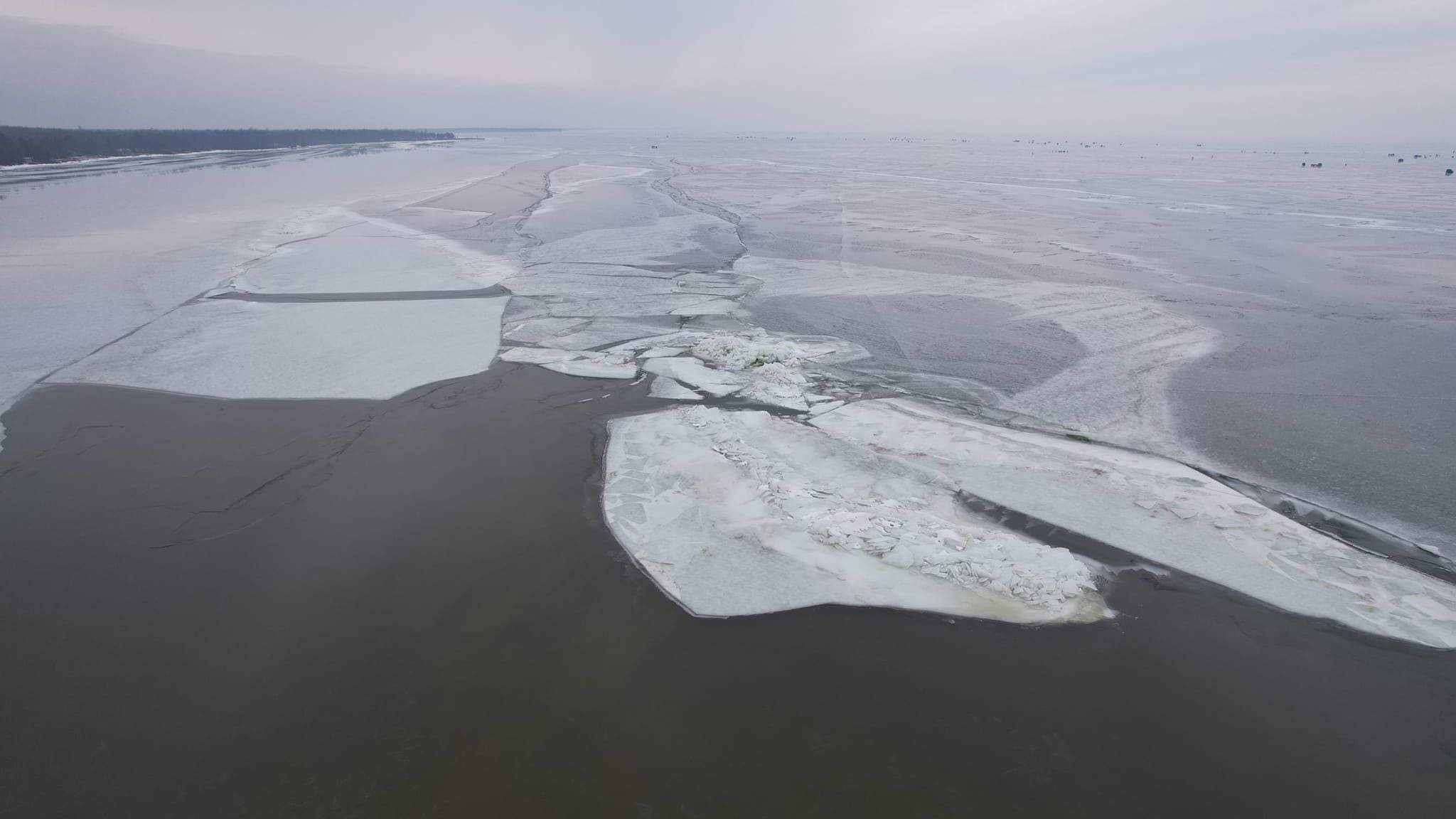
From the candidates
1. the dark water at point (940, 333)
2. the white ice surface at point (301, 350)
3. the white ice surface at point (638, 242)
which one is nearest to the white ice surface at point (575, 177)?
the white ice surface at point (638, 242)

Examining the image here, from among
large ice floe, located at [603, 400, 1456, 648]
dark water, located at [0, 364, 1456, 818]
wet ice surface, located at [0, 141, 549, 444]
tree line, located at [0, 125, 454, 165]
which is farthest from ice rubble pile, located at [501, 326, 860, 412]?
tree line, located at [0, 125, 454, 165]

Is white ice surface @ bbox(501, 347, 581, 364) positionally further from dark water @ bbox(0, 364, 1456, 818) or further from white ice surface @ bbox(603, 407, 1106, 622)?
dark water @ bbox(0, 364, 1456, 818)

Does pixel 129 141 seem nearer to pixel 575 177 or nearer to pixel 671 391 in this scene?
pixel 575 177

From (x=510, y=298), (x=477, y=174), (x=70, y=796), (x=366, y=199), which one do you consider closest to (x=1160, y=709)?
(x=70, y=796)

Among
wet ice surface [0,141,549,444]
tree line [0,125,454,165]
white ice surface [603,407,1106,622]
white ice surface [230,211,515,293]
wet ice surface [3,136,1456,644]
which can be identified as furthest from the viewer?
tree line [0,125,454,165]

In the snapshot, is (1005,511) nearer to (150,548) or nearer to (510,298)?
(150,548)

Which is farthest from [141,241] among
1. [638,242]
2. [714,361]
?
[714,361]
